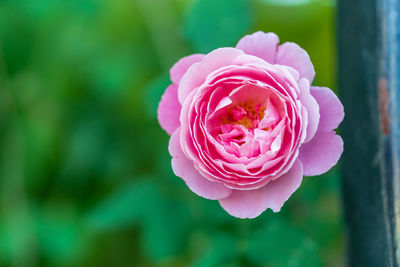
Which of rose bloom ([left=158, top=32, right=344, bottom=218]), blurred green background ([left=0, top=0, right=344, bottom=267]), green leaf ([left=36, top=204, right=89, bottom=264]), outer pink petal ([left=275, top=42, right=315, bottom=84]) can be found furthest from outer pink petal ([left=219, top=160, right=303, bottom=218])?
green leaf ([left=36, top=204, right=89, bottom=264])

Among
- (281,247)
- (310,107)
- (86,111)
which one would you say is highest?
(310,107)

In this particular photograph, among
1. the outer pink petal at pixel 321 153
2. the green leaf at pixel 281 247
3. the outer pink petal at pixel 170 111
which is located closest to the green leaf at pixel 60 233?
the green leaf at pixel 281 247

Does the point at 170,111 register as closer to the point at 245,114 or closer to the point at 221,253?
the point at 245,114

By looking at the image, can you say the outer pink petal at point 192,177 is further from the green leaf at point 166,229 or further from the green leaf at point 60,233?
the green leaf at point 60,233

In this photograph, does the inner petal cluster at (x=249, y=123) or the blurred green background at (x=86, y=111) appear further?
the blurred green background at (x=86, y=111)

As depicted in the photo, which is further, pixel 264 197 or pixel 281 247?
pixel 281 247

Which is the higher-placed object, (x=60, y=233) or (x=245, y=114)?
(x=245, y=114)

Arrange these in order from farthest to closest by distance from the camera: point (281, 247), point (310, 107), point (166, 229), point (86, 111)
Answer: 1. point (86, 111)
2. point (166, 229)
3. point (281, 247)
4. point (310, 107)

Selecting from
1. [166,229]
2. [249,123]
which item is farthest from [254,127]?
[166,229]
